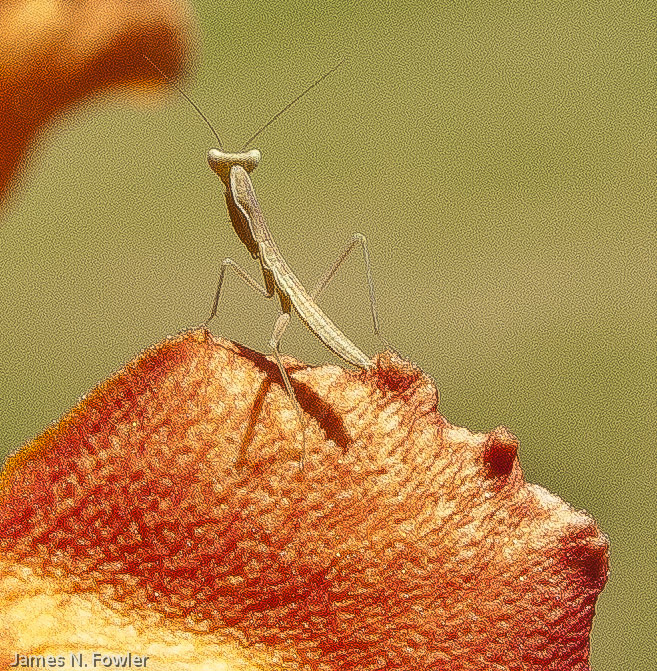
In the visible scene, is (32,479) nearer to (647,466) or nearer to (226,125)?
(647,466)

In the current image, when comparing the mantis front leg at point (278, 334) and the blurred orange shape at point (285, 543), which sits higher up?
the mantis front leg at point (278, 334)

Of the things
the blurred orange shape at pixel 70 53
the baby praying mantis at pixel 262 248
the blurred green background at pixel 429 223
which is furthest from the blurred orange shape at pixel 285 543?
the blurred green background at pixel 429 223

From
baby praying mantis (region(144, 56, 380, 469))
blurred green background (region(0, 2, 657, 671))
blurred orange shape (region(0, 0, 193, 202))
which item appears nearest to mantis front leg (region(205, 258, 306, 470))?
baby praying mantis (region(144, 56, 380, 469))

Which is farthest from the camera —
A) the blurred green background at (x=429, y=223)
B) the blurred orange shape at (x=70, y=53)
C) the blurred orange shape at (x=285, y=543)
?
the blurred green background at (x=429, y=223)

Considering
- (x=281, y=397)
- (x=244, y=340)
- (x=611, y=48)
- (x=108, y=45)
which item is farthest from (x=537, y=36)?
(x=281, y=397)

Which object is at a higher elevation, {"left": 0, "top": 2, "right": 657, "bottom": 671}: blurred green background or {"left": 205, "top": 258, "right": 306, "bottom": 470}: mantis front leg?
{"left": 0, "top": 2, "right": 657, "bottom": 671}: blurred green background

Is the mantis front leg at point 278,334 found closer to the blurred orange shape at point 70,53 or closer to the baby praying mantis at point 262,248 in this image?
the baby praying mantis at point 262,248

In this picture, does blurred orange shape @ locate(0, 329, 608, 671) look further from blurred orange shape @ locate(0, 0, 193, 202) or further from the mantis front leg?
blurred orange shape @ locate(0, 0, 193, 202)
